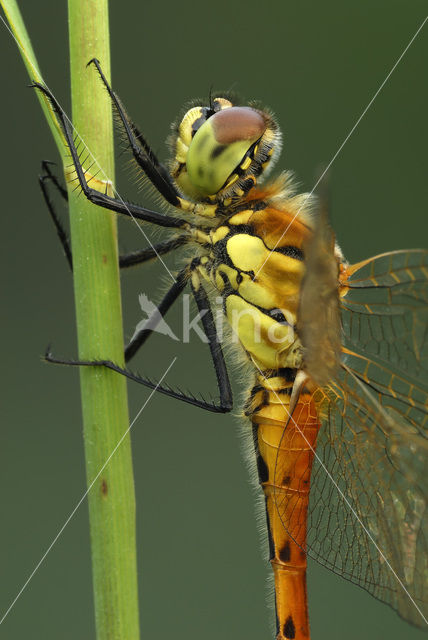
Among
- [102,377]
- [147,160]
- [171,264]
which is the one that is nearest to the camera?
[102,377]

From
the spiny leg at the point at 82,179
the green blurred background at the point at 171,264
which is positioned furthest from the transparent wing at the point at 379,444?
the green blurred background at the point at 171,264

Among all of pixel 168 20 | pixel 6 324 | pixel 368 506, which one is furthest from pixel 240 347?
pixel 168 20

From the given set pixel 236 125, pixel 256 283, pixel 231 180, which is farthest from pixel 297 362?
pixel 236 125

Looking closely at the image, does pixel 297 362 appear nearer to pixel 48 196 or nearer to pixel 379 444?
pixel 379 444

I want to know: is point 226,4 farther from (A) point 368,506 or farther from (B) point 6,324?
(A) point 368,506

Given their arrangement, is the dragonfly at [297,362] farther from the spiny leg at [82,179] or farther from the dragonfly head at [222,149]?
the spiny leg at [82,179]

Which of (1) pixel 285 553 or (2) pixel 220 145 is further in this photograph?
(1) pixel 285 553
